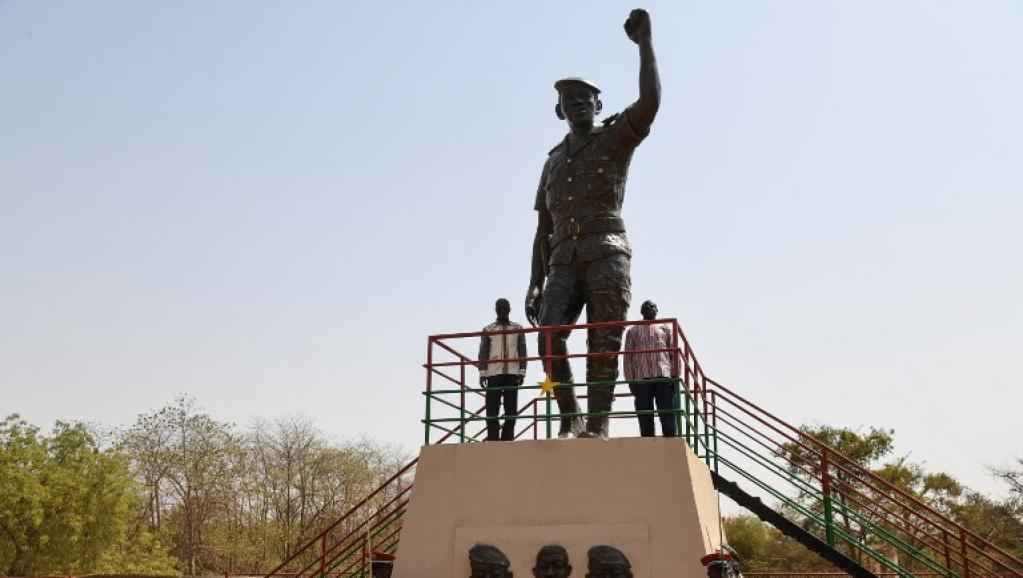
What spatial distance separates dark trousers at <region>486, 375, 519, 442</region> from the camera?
327 inches

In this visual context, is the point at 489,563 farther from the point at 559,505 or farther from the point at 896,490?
the point at 896,490

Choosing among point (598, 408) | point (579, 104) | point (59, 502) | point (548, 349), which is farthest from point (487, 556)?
point (59, 502)

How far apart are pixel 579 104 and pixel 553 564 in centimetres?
430

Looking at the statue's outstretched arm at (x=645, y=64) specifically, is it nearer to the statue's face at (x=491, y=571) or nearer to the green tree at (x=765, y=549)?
the statue's face at (x=491, y=571)

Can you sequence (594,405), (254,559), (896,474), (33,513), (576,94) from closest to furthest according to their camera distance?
(594,405)
(576,94)
(33,513)
(896,474)
(254,559)

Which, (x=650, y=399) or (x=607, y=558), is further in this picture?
(x=650, y=399)

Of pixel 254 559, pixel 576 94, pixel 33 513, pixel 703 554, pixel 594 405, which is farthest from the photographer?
pixel 254 559

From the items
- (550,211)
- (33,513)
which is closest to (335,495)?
(33,513)

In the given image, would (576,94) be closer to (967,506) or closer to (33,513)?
(33,513)

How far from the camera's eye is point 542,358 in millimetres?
7562

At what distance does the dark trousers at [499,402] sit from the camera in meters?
8.31

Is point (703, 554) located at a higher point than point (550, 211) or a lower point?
lower

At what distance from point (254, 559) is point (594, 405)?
35500 millimetres

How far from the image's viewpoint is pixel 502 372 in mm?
8234
